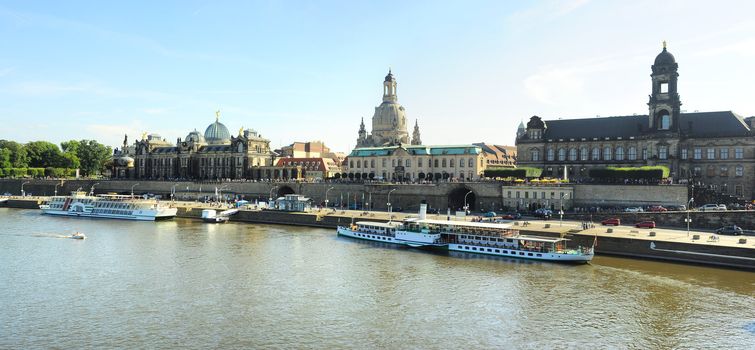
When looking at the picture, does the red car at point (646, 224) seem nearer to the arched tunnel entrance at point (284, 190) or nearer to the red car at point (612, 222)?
the red car at point (612, 222)

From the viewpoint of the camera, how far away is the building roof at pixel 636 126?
7756 centimetres

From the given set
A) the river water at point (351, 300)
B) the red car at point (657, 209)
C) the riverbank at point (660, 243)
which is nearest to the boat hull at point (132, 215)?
the river water at point (351, 300)

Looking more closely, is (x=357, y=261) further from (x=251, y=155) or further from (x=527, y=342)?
(x=251, y=155)

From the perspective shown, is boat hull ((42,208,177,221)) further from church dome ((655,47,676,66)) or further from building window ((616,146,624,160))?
church dome ((655,47,676,66))

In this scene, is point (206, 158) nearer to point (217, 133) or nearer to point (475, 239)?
point (217, 133)

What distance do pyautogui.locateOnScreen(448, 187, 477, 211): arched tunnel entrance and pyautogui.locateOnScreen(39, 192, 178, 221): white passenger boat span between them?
42724mm

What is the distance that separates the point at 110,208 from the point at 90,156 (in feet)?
283

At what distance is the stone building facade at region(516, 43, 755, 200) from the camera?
7606 cm

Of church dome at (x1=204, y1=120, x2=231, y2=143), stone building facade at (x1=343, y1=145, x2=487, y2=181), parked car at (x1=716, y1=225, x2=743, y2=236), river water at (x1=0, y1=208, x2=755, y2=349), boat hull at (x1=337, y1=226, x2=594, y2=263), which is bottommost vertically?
river water at (x1=0, y1=208, x2=755, y2=349)

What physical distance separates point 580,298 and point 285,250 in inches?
1128

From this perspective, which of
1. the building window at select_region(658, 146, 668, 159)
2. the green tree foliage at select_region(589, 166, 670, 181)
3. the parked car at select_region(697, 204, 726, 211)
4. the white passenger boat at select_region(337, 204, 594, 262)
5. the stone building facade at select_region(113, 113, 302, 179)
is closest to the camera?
the white passenger boat at select_region(337, 204, 594, 262)

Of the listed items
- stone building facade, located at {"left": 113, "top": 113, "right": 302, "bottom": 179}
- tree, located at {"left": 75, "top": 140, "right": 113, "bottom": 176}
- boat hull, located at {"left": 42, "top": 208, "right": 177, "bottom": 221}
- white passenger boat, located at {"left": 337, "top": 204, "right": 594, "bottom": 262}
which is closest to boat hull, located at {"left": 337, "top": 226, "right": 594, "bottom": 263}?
white passenger boat, located at {"left": 337, "top": 204, "right": 594, "bottom": 262}

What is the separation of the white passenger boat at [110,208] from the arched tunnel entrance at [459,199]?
4272cm

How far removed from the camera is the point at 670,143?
7888 centimetres
